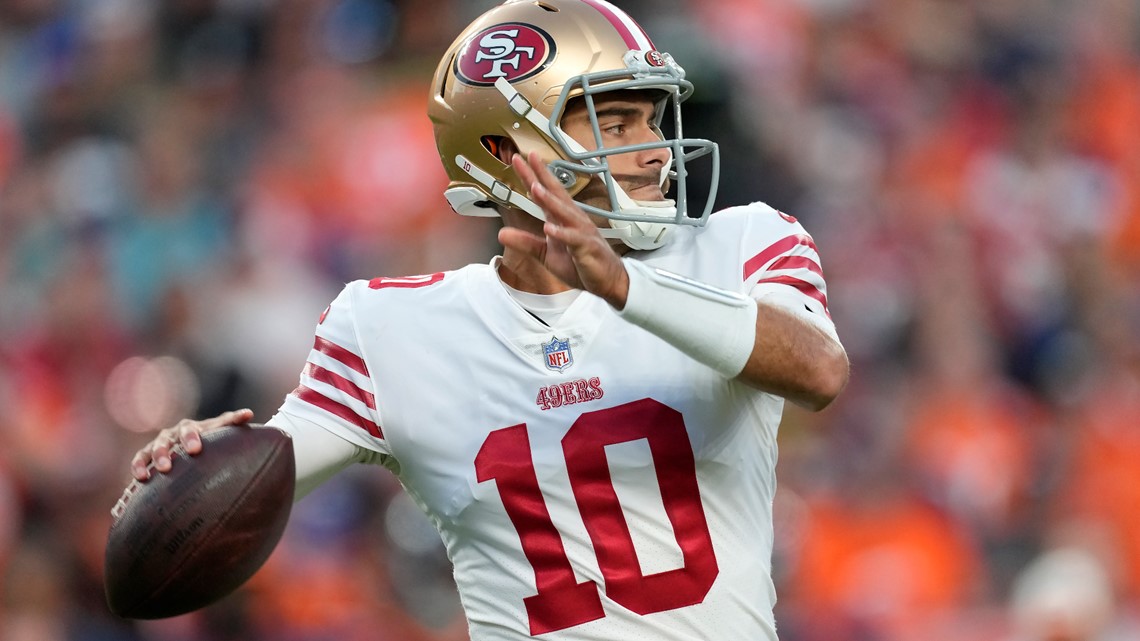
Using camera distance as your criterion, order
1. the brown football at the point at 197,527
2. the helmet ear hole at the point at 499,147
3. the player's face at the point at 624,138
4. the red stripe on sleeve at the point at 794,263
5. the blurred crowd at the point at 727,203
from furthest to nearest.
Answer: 1. the blurred crowd at the point at 727,203
2. the helmet ear hole at the point at 499,147
3. the player's face at the point at 624,138
4. the red stripe on sleeve at the point at 794,263
5. the brown football at the point at 197,527

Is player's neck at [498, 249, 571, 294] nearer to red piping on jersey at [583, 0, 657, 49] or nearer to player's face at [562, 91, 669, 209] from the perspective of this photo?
player's face at [562, 91, 669, 209]

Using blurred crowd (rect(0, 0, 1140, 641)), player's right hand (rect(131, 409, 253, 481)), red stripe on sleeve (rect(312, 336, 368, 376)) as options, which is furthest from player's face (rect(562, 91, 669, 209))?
blurred crowd (rect(0, 0, 1140, 641))

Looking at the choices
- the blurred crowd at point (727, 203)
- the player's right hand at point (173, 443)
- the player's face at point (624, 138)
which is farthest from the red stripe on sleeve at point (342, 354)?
the blurred crowd at point (727, 203)

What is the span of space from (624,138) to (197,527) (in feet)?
3.41

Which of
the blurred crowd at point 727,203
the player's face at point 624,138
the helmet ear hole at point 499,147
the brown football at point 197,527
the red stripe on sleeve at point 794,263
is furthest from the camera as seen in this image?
the blurred crowd at point 727,203

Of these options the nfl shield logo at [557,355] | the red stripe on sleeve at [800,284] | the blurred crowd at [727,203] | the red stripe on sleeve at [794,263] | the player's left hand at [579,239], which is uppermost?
the player's left hand at [579,239]

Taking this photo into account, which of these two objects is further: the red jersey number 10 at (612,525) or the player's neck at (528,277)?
the player's neck at (528,277)

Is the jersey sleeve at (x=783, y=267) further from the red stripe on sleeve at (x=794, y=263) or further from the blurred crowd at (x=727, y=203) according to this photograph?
the blurred crowd at (x=727, y=203)

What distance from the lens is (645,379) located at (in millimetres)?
2684

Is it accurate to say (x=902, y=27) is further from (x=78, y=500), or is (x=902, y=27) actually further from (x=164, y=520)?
(x=164, y=520)

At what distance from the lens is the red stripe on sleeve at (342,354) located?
2.90 m

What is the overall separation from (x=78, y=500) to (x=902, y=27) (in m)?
4.33

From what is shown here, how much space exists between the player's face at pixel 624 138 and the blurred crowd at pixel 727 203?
2.32 metres

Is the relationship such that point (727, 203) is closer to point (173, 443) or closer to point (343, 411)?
point (343, 411)
